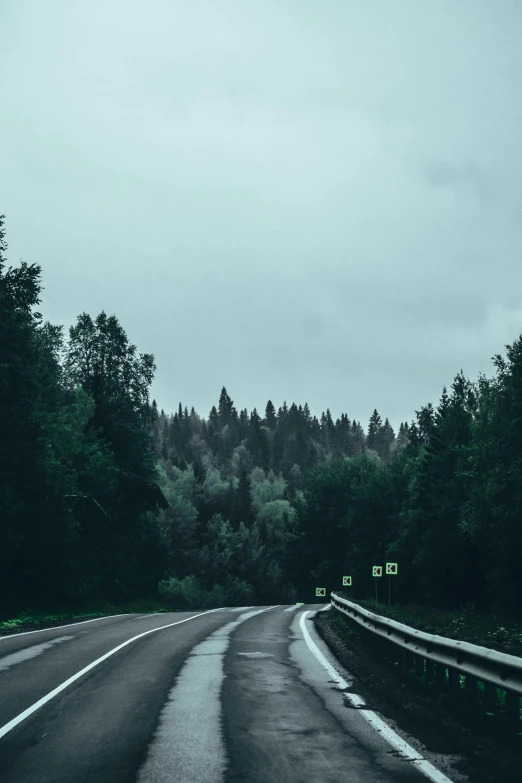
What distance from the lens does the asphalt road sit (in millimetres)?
6965

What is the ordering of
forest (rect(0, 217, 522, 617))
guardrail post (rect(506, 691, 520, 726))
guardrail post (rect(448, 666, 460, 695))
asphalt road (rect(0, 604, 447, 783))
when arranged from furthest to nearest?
forest (rect(0, 217, 522, 617))
guardrail post (rect(448, 666, 460, 695))
guardrail post (rect(506, 691, 520, 726))
asphalt road (rect(0, 604, 447, 783))

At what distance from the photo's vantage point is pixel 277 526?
4833 inches

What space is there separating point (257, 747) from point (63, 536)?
32321 millimetres

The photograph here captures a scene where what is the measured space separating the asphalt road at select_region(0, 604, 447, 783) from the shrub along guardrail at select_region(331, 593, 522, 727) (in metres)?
1.14

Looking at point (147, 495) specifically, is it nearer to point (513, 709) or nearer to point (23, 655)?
point (23, 655)

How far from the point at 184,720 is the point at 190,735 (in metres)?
0.80

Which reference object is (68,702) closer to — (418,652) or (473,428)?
(418,652)

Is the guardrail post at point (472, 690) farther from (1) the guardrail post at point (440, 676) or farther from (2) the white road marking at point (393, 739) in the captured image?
(2) the white road marking at point (393, 739)

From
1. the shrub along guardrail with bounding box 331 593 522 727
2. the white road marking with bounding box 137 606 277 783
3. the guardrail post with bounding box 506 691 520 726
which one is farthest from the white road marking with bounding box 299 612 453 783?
the white road marking with bounding box 137 606 277 783

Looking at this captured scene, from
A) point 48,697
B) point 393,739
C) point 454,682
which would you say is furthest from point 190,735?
point 454,682

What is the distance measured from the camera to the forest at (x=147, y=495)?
3412 cm

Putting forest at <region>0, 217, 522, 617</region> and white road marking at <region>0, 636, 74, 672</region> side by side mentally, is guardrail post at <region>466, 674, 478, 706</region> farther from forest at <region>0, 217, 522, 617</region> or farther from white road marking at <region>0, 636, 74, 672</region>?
forest at <region>0, 217, 522, 617</region>

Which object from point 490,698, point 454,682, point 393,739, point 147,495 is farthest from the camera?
point 147,495

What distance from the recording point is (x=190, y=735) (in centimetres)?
834
